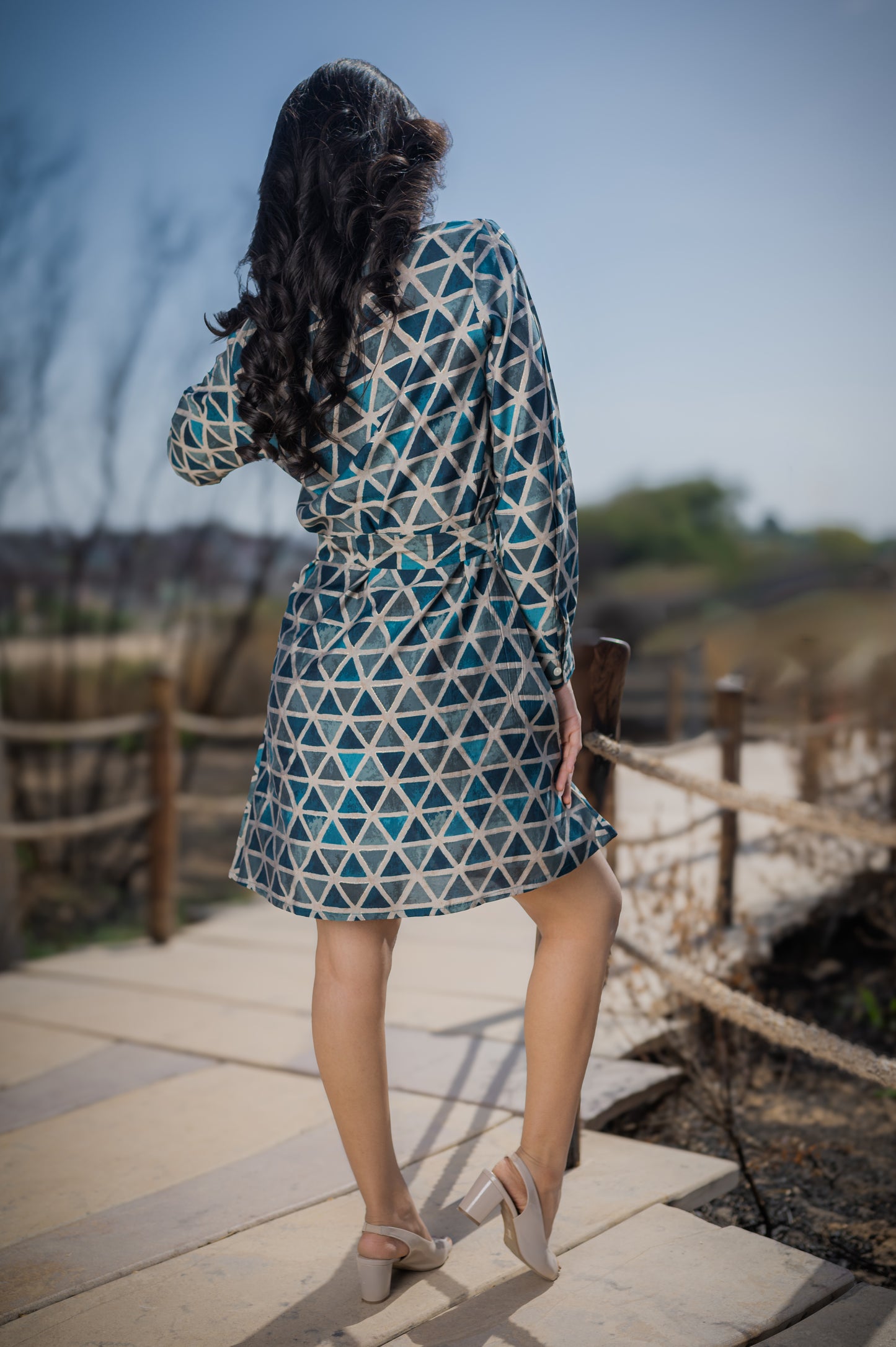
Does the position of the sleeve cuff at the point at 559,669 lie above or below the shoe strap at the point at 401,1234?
above

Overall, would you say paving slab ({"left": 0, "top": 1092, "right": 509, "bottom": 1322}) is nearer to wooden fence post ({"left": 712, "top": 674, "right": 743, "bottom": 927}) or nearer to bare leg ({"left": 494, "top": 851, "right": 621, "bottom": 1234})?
bare leg ({"left": 494, "top": 851, "right": 621, "bottom": 1234})

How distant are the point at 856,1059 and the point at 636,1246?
43cm

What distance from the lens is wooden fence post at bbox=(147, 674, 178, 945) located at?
150 inches

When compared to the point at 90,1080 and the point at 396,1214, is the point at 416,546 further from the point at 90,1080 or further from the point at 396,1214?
the point at 90,1080

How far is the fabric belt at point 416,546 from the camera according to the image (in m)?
1.26

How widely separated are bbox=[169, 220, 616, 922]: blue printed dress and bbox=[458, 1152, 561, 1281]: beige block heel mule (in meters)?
0.34

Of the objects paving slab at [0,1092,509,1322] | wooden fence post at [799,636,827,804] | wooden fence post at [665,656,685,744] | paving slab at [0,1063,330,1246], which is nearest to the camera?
paving slab at [0,1092,509,1322]

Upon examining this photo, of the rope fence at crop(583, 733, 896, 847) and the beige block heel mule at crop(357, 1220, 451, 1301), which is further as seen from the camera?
the rope fence at crop(583, 733, 896, 847)

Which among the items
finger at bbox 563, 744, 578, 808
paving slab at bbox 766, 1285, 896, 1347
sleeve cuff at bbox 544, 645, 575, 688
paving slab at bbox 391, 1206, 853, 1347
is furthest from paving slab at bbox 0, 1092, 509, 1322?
sleeve cuff at bbox 544, 645, 575, 688

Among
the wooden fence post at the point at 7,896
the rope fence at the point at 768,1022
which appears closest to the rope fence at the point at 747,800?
the rope fence at the point at 768,1022

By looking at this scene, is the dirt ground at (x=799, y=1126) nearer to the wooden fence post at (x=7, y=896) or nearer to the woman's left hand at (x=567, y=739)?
the woman's left hand at (x=567, y=739)

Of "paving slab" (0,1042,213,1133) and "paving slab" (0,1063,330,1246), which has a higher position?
"paving slab" (0,1063,330,1246)

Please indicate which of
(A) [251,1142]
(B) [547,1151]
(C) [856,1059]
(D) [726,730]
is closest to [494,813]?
(B) [547,1151]

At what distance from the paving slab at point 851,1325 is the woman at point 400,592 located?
0.96 feet
